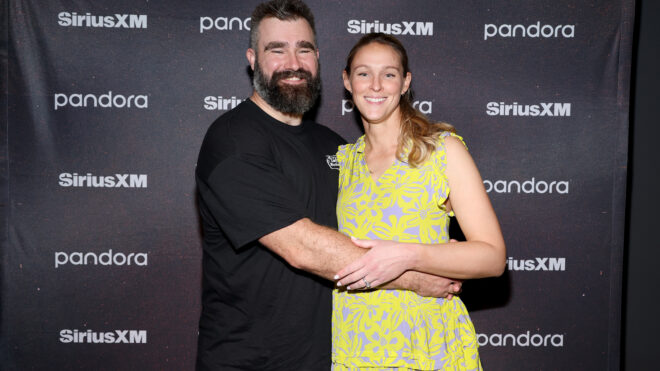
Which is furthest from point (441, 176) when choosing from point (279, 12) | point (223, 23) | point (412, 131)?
point (223, 23)

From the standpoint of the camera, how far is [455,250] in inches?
64.2

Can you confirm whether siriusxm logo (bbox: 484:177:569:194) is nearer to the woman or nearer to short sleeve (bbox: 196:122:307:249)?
the woman

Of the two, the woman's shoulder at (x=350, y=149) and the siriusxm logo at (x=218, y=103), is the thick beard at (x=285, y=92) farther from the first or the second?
the siriusxm logo at (x=218, y=103)

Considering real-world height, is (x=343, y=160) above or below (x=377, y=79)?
below

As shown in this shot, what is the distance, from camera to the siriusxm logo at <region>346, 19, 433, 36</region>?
265 cm

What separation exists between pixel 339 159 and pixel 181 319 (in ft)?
4.63

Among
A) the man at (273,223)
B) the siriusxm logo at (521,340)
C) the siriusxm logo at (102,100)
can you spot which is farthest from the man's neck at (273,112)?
the siriusxm logo at (521,340)

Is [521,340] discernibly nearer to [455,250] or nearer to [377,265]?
[455,250]

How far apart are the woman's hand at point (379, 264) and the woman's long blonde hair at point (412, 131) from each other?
13.7 inches

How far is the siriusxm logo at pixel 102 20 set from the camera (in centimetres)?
261

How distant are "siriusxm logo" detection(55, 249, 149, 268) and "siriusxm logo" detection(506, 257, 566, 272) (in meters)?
2.12

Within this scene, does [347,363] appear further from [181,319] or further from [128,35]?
[128,35]

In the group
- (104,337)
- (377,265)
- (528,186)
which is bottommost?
(104,337)

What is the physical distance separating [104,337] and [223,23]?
1908mm
